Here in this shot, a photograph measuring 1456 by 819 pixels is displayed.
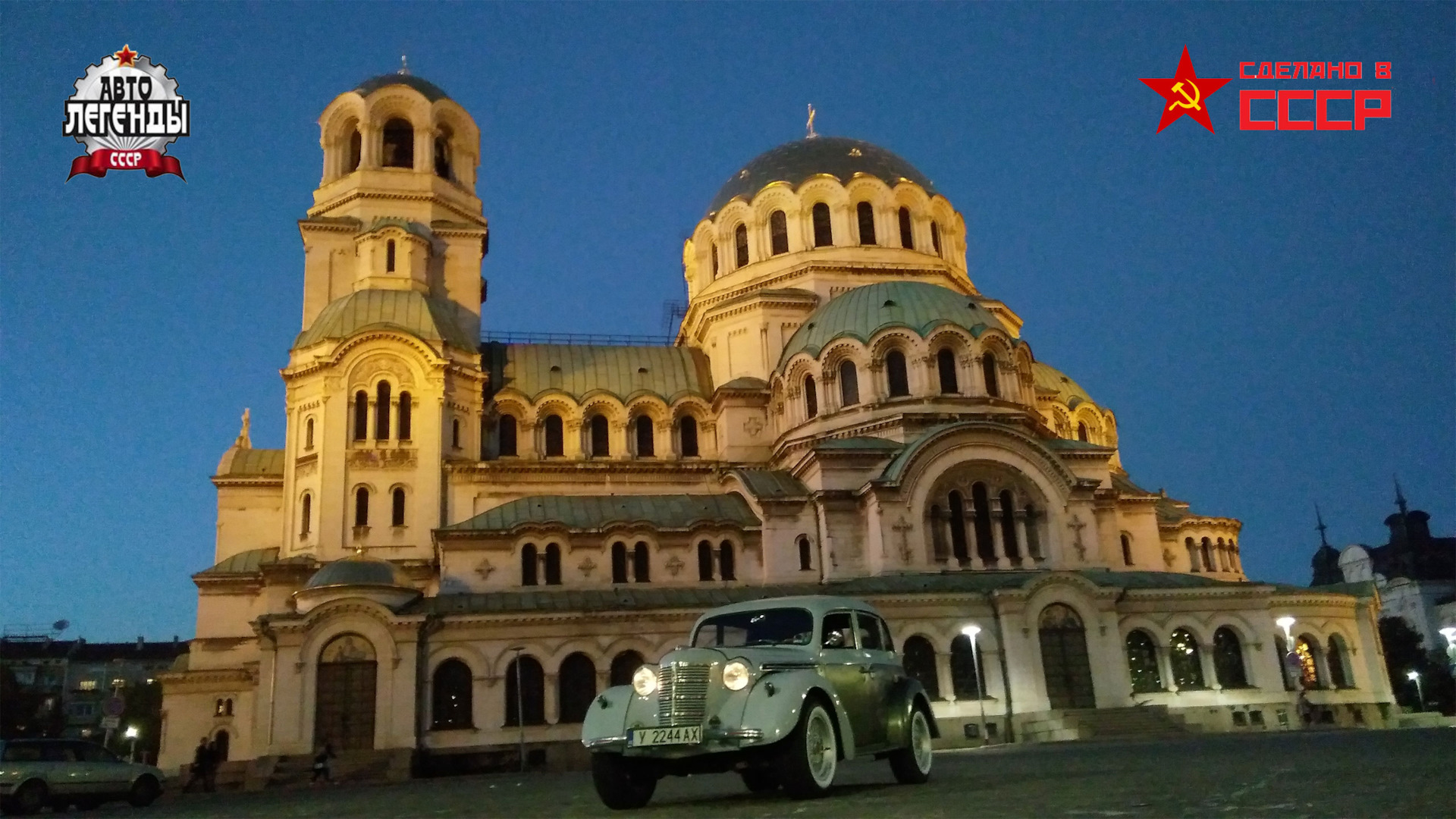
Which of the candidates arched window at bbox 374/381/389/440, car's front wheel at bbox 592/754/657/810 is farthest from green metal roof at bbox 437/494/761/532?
car's front wheel at bbox 592/754/657/810

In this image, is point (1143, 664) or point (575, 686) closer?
point (575, 686)

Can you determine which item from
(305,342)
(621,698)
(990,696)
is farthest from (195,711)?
(621,698)

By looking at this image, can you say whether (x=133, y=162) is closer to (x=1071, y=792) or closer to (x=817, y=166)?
(x=1071, y=792)

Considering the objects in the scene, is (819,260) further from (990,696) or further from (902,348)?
(990,696)

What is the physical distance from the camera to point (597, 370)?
1614 inches

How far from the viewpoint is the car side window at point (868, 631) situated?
39.2ft

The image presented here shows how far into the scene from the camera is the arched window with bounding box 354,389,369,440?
35156 mm

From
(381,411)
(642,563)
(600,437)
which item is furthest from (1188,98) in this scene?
(381,411)

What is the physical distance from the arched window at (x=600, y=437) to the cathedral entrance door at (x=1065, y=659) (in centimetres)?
1670

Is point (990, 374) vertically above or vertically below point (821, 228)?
below

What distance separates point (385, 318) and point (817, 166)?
19.0 m

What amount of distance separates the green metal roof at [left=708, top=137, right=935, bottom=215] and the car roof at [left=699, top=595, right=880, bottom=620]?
3418cm

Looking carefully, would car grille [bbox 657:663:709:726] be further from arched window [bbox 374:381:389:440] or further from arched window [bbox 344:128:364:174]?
arched window [bbox 344:128:364:174]

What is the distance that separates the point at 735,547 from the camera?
3400 cm
